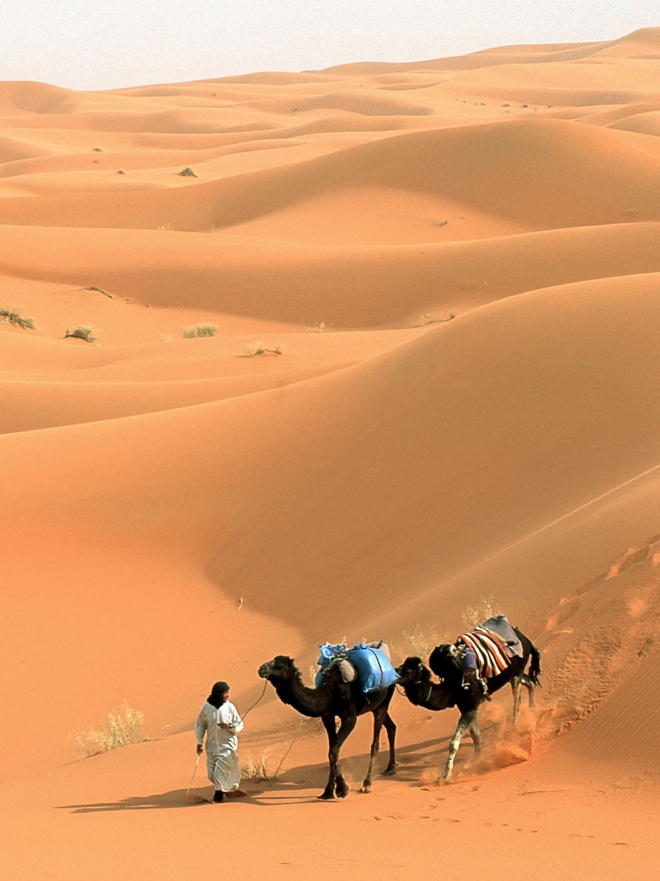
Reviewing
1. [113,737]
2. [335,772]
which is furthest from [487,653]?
[113,737]

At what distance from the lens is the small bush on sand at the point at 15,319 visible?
30.3 m

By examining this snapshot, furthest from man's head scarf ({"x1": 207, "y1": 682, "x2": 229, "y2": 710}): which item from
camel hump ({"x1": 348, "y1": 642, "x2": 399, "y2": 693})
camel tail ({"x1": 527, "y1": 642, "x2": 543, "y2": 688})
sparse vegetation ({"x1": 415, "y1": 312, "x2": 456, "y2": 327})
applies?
sparse vegetation ({"x1": 415, "y1": 312, "x2": 456, "y2": 327})

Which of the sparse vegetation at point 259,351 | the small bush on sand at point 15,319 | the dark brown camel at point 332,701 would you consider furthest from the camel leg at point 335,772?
the small bush on sand at point 15,319

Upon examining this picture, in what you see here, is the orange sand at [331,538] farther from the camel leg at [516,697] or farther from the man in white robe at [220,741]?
the man in white robe at [220,741]

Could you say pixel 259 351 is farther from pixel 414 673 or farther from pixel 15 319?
pixel 414 673

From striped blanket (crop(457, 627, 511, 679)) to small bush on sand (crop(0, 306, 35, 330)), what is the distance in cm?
2515

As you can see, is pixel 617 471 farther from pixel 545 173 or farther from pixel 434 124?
pixel 434 124

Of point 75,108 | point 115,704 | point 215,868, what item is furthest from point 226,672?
point 75,108

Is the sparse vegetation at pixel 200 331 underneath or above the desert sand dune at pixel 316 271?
underneath

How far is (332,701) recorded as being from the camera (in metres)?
6.90

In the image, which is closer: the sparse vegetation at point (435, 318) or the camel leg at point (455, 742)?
the camel leg at point (455, 742)

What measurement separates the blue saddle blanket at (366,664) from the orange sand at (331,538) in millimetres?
631

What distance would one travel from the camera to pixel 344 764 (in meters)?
7.61

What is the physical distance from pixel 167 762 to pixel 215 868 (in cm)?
243
